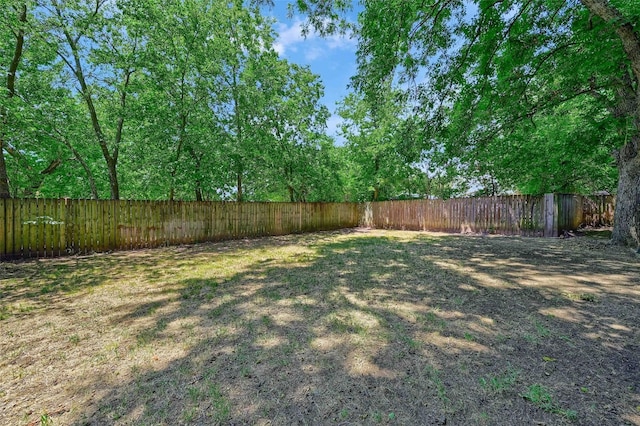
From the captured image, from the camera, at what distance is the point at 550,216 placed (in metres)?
9.08

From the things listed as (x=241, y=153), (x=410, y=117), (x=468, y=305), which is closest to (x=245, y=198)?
(x=241, y=153)

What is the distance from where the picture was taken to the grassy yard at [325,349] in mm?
1515

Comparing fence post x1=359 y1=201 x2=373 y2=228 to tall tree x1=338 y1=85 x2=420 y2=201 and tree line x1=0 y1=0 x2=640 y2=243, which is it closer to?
tall tree x1=338 y1=85 x2=420 y2=201

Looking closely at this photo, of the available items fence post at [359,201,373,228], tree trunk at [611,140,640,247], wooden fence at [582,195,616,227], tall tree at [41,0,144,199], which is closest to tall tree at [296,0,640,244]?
tree trunk at [611,140,640,247]

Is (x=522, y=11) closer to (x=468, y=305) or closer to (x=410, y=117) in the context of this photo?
(x=410, y=117)

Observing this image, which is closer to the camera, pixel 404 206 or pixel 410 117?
pixel 410 117

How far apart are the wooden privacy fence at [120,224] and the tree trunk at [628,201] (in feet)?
34.3

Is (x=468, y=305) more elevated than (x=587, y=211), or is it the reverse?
(x=587, y=211)

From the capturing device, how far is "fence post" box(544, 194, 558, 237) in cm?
902

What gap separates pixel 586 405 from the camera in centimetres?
150

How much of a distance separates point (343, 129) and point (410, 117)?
1140 centimetres

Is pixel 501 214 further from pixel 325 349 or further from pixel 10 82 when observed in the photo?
pixel 10 82

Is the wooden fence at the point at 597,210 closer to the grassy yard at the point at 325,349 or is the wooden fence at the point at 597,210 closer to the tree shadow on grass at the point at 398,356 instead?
the grassy yard at the point at 325,349

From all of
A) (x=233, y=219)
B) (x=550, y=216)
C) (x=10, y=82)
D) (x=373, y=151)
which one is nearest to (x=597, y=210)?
(x=550, y=216)
